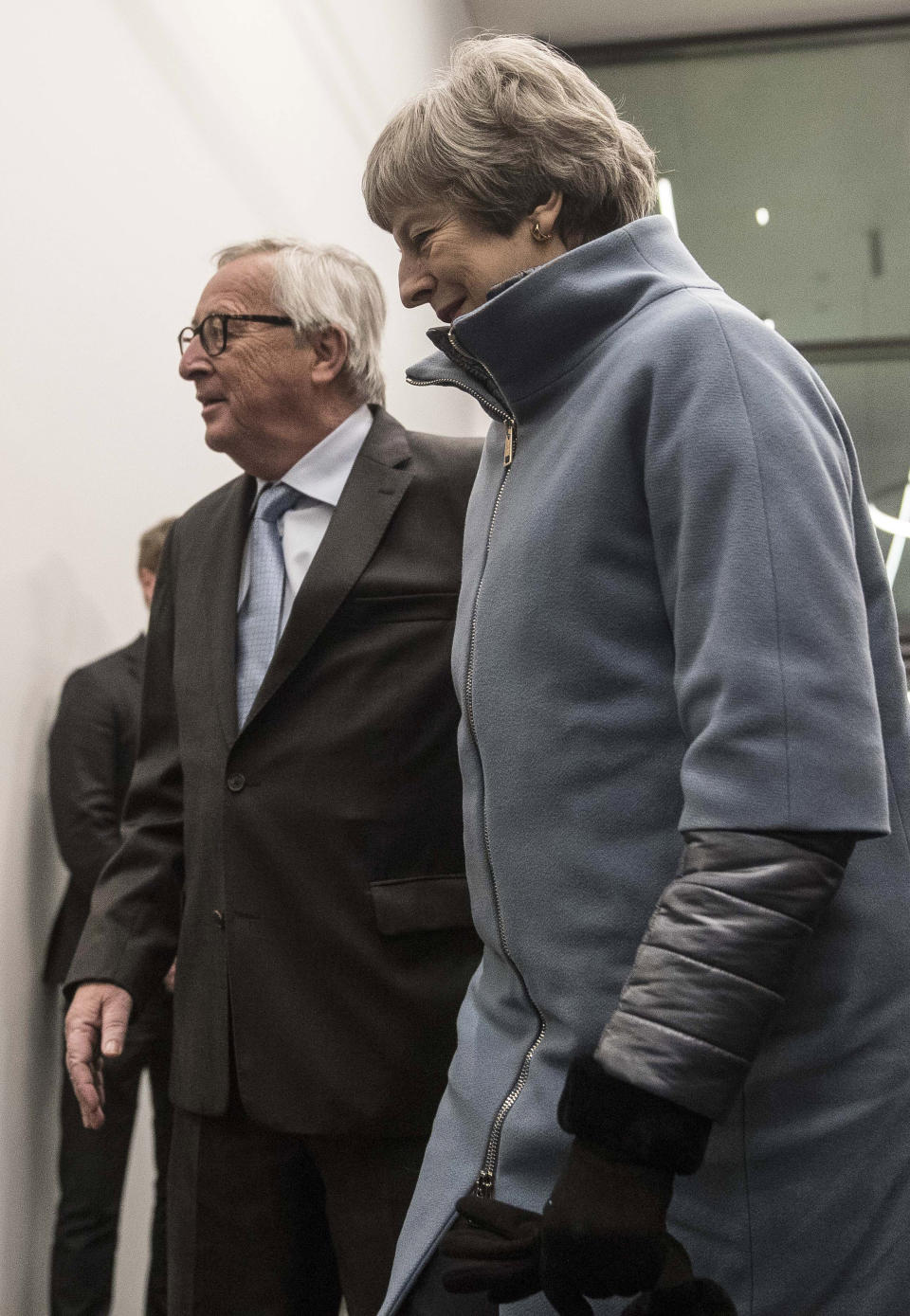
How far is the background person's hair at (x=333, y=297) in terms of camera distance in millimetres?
2055

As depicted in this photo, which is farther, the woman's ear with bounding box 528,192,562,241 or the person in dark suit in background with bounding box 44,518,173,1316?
the person in dark suit in background with bounding box 44,518,173,1316

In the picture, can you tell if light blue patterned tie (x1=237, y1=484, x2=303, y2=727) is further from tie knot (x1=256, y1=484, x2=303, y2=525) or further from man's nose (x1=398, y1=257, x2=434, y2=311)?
man's nose (x1=398, y1=257, x2=434, y2=311)

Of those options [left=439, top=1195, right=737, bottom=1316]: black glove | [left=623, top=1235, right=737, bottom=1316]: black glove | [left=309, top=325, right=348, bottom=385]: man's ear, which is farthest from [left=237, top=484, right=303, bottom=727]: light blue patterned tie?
[left=623, top=1235, right=737, bottom=1316]: black glove

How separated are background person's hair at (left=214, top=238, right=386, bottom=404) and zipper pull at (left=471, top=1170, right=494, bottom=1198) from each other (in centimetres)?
130

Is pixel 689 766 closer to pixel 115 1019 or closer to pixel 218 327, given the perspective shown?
pixel 115 1019

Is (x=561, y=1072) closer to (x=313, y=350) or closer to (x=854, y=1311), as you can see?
(x=854, y=1311)

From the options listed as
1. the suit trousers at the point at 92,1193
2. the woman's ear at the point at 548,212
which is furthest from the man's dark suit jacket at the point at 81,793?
the woman's ear at the point at 548,212

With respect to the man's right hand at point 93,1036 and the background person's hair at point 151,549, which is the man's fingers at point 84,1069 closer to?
the man's right hand at point 93,1036

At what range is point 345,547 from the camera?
1769mm

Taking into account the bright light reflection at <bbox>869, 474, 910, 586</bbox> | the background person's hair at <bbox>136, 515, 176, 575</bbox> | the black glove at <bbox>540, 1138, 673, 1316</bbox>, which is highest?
the black glove at <bbox>540, 1138, 673, 1316</bbox>

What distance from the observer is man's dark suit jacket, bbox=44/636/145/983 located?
2.54 metres

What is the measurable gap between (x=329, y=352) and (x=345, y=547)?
1.41ft

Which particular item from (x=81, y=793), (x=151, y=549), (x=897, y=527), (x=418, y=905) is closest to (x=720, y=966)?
(x=418, y=905)

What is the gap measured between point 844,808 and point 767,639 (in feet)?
0.38
